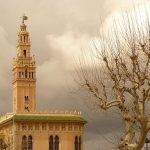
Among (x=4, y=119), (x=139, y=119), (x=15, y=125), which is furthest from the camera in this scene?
(x=4, y=119)

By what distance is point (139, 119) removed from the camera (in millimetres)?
23891

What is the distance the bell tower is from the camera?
401 feet

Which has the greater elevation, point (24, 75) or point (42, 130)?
point (24, 75)

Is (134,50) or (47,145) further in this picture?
(47,145)

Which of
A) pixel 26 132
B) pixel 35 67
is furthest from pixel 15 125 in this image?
pixel 35 67

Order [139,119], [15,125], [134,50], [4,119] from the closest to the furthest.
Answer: [139,119]
[134,50]
[15,125]
[4,119]

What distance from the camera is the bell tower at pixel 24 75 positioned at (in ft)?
401

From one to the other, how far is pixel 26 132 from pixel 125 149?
8752 centimetres

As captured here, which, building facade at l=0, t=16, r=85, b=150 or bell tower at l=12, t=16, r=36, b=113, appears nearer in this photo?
building facade at l=0, t=16, r=85, b=150

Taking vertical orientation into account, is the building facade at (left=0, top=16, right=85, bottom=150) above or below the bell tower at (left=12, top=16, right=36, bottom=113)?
below

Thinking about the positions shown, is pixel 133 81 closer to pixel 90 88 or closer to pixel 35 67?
pixel 90 88

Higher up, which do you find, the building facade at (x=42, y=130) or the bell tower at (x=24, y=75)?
the bell tower at (x=24, y=75)

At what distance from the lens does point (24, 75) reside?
406 ft

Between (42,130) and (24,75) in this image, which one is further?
(24,75)
